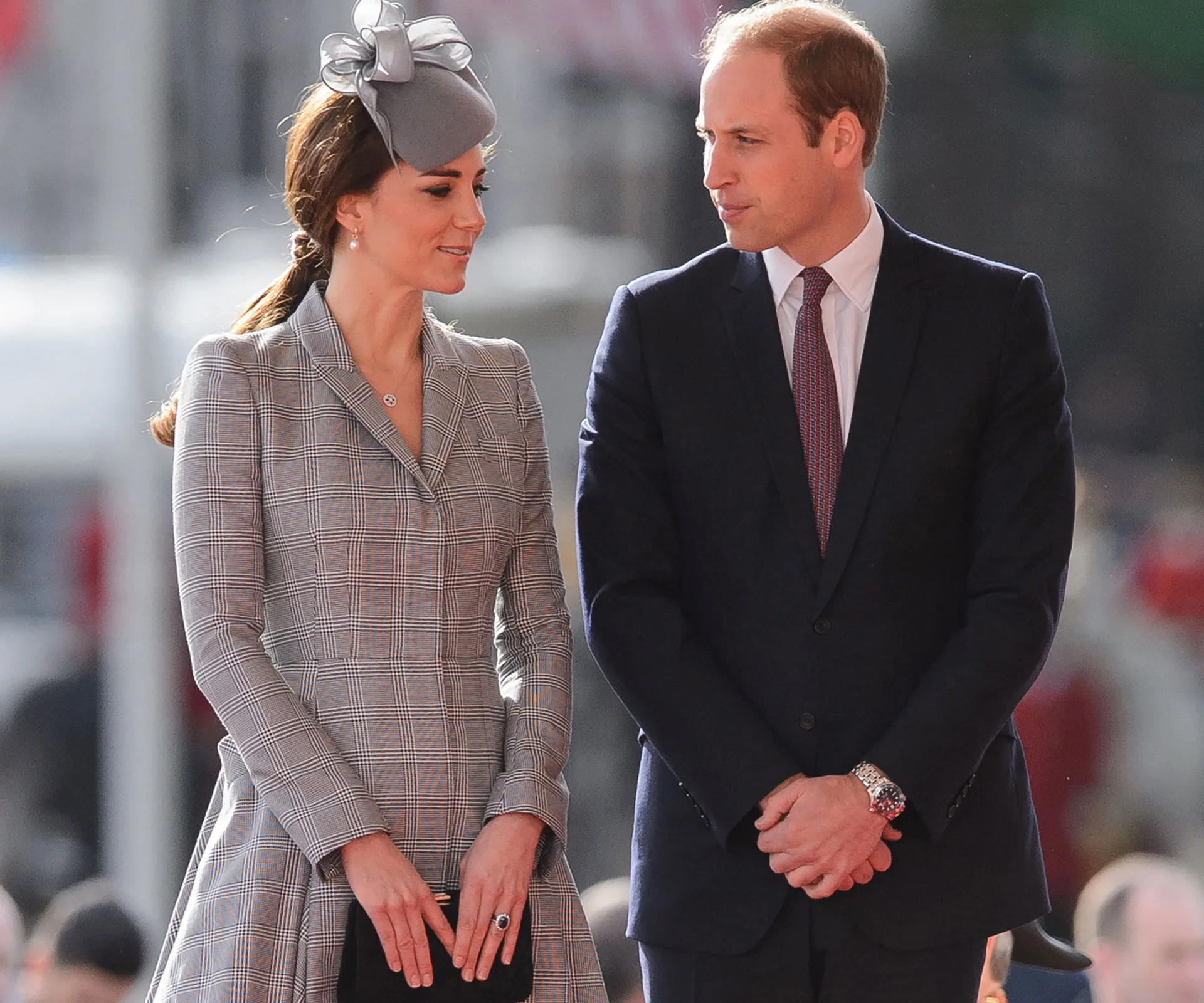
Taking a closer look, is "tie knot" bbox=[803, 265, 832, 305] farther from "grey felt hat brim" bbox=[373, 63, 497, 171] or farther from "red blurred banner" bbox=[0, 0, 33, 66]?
"red blurred banner" bbox=[0, 0, 33, 66]

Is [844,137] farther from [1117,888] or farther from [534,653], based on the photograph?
[1117,888]

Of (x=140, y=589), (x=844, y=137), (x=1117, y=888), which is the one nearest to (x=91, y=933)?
(x=140, y=589)

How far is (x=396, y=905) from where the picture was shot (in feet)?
5.93

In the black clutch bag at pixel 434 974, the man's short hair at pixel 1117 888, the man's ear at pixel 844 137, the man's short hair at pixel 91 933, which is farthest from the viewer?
the man's short hair at pixel 91 933

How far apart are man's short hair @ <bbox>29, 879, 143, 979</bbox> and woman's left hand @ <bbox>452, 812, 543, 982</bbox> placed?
60.3 inches

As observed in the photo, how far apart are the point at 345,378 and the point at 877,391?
2.08ft

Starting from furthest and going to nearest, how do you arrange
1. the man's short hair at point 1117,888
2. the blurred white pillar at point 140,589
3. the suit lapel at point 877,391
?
the blurred white pillar at point 140,589, the man's short hair at point 1117,888, the suit lapel at point 877,391

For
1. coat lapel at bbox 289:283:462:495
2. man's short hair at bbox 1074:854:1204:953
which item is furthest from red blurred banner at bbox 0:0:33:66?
man's short hair at bbox 1074:854:1204:953

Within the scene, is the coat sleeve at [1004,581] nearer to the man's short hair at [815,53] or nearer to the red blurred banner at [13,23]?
the man's short hair at [815,53]

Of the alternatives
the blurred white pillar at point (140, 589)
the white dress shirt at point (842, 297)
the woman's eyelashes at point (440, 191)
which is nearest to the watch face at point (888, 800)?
the white dress shirt at point (842, 297)

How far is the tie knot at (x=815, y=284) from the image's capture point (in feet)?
6.64

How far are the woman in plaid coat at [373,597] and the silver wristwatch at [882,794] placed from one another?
0.37 m

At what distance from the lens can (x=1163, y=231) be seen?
2.96 m

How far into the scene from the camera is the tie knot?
2.03 m
